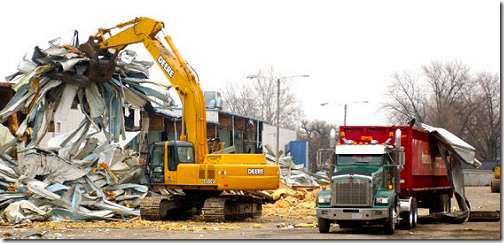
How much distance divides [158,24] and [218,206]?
23.1ft

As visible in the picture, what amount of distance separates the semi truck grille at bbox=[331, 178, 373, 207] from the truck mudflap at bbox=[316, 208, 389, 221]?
0.20 metres

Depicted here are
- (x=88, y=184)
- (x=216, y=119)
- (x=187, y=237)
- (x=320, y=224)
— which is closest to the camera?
(x=187, y=237)

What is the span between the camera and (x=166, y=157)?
80.2 ft

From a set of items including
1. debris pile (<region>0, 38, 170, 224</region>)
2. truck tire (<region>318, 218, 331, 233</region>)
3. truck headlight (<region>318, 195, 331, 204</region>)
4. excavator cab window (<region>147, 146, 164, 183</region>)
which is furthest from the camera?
excavator cab window (<region>147, 146, 164, 183</region>)

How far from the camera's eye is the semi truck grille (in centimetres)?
2019

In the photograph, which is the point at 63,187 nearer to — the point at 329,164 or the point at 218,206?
the point at 218,206

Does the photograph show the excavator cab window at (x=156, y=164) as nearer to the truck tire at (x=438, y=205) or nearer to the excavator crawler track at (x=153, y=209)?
the excavator crawler track at (x=153, y=209)

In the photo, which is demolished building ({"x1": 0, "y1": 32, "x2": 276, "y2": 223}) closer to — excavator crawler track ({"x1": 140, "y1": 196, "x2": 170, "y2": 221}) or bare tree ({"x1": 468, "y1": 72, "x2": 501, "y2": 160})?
excavator crawler track ({"x1": 140, "y1": 196, "x2": 170, "y2": 221})

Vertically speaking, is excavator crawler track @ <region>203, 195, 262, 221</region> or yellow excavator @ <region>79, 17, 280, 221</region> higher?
yellow excavator @ <region>79, 17, 280, 221</region>

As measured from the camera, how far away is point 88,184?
26156mm

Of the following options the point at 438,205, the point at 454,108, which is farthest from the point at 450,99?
the point at 438,205

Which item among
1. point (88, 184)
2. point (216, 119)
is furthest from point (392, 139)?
point (216, 119)

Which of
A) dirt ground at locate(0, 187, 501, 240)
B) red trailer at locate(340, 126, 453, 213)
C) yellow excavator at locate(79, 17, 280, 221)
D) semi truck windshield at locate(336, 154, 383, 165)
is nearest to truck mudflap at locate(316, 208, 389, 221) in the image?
dirt ground at locate(0, 187, 501, 240)

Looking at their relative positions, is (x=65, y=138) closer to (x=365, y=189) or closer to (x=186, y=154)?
(x=186, y=154)
